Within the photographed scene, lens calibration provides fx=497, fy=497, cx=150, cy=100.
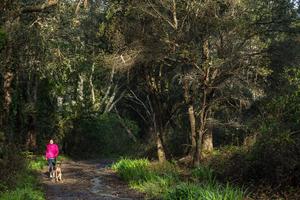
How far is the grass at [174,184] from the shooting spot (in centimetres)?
1246

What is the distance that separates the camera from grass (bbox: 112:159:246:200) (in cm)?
1246

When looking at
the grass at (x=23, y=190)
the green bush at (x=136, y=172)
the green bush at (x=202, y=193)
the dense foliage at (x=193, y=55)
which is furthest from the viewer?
the green bush at (x=136, y=172)

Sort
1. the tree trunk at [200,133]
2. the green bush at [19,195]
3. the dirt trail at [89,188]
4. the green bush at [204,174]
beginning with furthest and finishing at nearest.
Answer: the tree trunk at [200,133]
the dirt trail at [89,188]
the green bush at [204,174]
the green bush at [19,195]

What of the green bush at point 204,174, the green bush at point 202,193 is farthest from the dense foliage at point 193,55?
the green bush at point 202,193

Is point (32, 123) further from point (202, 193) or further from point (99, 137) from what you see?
point (202, 193)

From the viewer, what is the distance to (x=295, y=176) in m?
13.9

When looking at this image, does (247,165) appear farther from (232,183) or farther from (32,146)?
(32,146)

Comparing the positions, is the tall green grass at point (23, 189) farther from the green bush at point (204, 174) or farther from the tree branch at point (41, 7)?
the tree branch at point (41, 7)

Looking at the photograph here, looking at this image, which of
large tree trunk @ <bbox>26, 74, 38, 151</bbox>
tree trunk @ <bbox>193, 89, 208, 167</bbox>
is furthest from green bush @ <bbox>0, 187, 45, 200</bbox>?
large tree trunk @ <bbox>26, 74, 38, 151</bbox>

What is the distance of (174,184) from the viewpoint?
16828mm

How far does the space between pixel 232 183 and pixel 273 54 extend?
8.83m

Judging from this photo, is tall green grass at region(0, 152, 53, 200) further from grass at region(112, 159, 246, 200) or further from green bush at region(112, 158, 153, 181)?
green bush at region(112, 158, 153, 181)

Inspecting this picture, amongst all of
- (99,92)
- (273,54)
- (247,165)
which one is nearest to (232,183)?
(247,165)

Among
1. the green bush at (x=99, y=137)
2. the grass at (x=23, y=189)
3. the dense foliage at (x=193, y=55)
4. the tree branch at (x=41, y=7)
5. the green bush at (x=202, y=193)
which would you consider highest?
the tree branch at (x=41, y=7)
